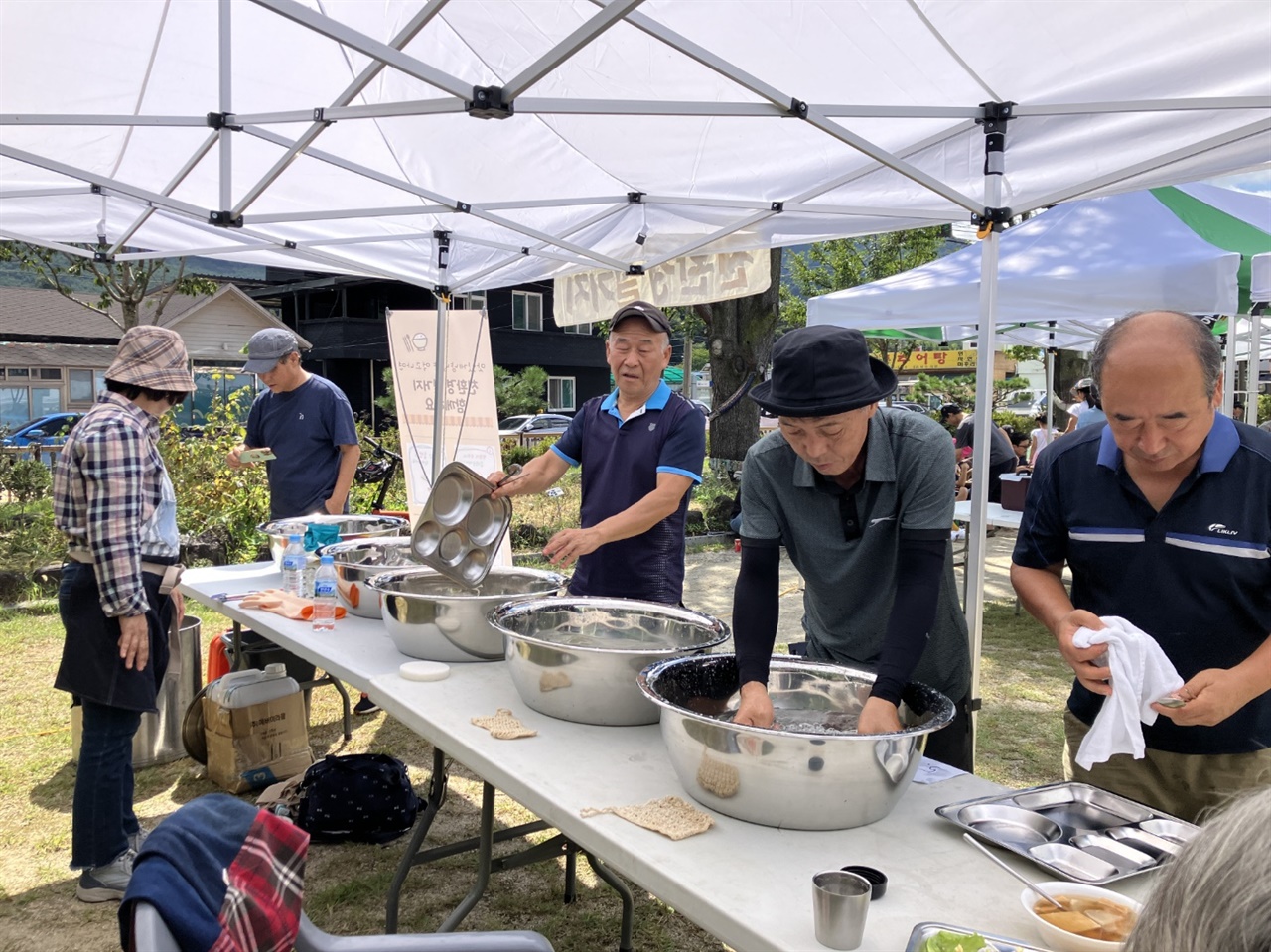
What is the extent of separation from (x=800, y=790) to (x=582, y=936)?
161 cm

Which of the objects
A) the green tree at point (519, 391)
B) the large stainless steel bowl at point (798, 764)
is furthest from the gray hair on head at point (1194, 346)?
the green tree at point (519, 391)

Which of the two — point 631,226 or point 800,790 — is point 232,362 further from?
point 800,790

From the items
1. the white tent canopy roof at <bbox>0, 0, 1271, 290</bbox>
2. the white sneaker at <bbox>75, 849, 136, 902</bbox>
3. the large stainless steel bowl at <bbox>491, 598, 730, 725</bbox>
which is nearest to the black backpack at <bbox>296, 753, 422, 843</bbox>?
the white sneaker at <bbox>75, 849, 136, 902</bbox>

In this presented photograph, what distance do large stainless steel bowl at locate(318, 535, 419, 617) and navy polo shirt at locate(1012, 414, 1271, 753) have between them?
5.93 feet

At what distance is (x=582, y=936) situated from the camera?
2.76 meters

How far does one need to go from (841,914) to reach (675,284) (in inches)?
163

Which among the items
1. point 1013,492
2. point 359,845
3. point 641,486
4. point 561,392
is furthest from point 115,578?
point 561,392

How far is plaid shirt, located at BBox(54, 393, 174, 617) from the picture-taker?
8.46ft

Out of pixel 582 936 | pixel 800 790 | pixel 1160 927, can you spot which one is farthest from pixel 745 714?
pixel 582 936

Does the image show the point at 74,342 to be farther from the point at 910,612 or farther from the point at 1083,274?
the point at 910,612

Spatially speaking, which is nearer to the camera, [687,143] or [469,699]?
[469,699]

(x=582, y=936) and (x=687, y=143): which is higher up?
(x=687, y=143)

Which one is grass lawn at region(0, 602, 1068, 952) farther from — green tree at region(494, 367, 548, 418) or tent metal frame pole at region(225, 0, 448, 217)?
green tree at region(494, 367, 548, 418)

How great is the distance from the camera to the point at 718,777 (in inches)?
59.8
